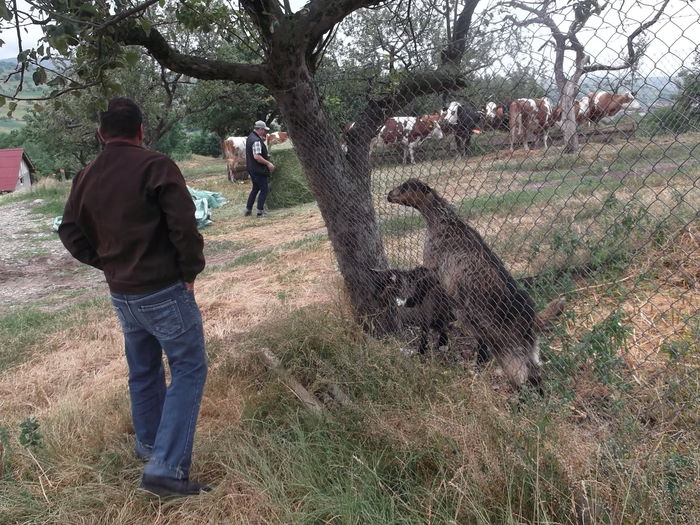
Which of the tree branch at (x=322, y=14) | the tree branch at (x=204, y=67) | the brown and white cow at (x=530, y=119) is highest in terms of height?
the tree branch at (x=322, y=14)

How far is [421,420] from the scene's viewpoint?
274 centimetres

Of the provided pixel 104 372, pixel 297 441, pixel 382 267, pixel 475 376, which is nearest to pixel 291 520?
pixel 297 441

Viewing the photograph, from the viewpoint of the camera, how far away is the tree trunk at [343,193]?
4.13 m

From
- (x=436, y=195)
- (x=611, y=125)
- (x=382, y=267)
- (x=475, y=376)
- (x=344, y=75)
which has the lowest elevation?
(x=475, y=376)

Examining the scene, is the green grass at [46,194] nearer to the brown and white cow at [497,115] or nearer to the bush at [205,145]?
the brown and white cow at [497,115]

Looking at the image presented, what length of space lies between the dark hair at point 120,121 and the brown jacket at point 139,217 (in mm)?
60

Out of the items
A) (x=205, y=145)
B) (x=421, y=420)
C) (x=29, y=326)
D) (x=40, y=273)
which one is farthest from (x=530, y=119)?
(x=205, y=145)

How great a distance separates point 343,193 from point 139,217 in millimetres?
2021

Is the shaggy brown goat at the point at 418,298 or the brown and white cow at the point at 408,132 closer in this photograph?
the brown and white cow at the point at 408,132

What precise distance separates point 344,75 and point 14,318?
526cm

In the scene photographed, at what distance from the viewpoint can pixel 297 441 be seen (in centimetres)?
301

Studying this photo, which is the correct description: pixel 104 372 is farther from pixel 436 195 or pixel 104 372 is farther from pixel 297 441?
pixel 436 195

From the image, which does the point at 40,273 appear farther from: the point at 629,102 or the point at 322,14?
the point at 629,102

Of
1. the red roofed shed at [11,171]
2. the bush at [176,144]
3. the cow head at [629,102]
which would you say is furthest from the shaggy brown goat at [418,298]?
the red roofed shed at [11,171]
